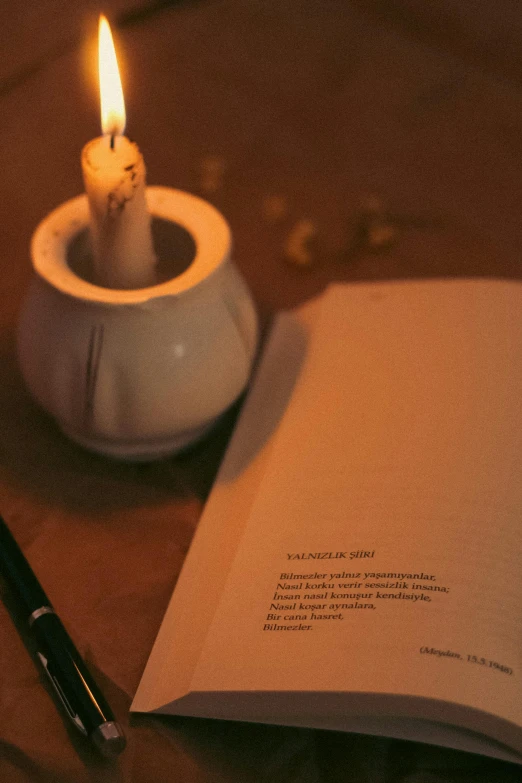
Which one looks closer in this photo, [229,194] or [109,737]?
[109,737]

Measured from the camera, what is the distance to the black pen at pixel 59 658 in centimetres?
39

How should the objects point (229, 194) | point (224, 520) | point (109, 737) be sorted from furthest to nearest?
1. point (229, 194)
2. point (224, 520)
3. point (109, 737)

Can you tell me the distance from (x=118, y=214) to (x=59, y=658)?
25 cm

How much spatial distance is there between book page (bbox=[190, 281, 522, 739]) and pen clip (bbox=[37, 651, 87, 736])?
0.21ft

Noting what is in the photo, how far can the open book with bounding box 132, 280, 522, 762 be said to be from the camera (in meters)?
0.39

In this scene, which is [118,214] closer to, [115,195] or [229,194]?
[115,195]

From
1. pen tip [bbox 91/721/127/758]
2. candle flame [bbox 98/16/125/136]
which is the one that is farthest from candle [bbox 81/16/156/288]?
pen tip [bbox 91/721/127/758]

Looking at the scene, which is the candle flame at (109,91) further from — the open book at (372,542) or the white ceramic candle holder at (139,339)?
the open book at (372,542)

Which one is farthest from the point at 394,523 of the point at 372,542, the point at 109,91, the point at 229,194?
the point at 229,194

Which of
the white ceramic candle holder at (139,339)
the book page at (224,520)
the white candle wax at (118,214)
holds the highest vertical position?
the white candle wax at (118,214)

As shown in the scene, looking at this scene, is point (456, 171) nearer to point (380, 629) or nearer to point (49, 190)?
point (49, 190)

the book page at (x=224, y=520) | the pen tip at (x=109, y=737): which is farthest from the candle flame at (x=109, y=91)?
the pen tip at (x=109, y=737)

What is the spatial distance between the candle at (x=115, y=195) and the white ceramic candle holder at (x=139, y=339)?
20 mm

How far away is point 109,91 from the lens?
46 centimetres
